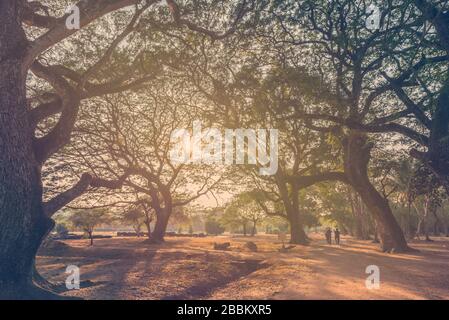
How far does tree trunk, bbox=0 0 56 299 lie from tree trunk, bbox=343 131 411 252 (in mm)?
16967

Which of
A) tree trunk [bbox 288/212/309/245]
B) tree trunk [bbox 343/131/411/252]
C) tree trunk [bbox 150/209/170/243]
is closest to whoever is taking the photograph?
tree trunk [bbox 343/131/411/252]

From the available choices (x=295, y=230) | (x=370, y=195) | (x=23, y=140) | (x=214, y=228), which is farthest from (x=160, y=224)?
(x=214, y=228)

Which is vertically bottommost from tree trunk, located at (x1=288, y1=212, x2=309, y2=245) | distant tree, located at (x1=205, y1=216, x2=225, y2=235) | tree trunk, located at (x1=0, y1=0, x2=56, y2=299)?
distant tree, located at (x1=205, y1=216, x2=225, y2=235)

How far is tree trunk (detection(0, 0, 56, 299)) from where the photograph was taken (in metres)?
7.73

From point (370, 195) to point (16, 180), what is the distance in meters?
19.3

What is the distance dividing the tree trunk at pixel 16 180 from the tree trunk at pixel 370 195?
17.0 meters

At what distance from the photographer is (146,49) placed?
1335cm

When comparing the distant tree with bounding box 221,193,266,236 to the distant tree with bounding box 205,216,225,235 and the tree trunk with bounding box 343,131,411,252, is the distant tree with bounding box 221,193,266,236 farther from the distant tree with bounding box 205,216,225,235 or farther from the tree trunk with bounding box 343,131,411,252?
the tree trunk with bounding box 343,131,411,252

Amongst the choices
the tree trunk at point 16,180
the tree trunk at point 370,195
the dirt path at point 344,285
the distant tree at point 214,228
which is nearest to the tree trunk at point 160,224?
the tree trunk at point 370,195

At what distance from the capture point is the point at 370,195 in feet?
69.3

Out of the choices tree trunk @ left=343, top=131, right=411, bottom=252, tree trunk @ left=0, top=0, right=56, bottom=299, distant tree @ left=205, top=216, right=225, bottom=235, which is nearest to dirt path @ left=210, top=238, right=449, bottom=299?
tree trunk @ left=0, top=0, right=56, bottom=299

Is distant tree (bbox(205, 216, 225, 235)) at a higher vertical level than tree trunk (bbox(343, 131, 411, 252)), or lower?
lower

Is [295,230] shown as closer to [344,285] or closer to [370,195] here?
[370,195]
